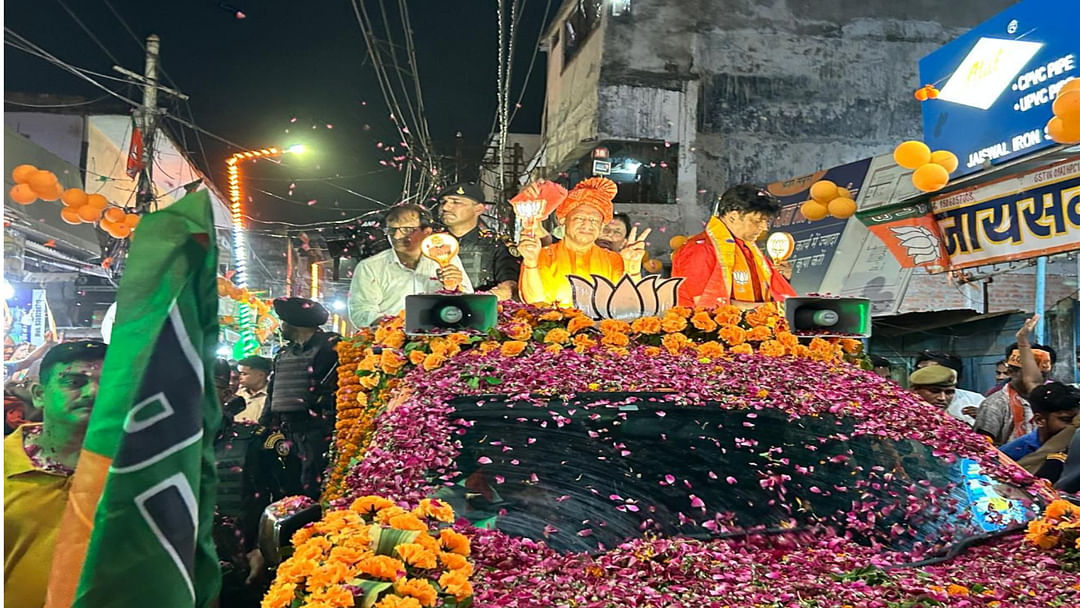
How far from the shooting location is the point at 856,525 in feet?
9.97

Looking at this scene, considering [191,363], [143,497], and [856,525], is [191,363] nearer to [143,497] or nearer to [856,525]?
[143,497]

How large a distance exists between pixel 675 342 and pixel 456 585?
2.69 m

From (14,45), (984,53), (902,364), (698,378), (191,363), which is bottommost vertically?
(902,364)

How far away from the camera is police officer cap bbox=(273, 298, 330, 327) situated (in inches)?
258

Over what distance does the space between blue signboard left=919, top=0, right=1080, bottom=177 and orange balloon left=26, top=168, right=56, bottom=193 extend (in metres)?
10.8

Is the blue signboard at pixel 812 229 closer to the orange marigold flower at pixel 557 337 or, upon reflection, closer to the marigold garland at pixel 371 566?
the orange marigold flower at pixel 557 337

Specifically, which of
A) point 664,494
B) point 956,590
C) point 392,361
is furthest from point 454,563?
point 392,361

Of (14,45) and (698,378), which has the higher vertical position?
(14,45)

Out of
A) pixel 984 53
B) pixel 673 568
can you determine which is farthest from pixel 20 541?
pixel 984 53

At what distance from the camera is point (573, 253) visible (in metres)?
6.81

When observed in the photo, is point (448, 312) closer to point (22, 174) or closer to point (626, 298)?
point (626, 298)

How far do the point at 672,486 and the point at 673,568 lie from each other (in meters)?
0.60

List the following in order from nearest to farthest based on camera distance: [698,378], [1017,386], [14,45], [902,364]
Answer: [698,378] < [1017,386] < [14,45] < [902,364]

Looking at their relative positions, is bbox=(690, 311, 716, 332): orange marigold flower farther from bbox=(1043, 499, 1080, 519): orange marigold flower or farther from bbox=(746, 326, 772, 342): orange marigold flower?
bbox=(1043, 499, 1080, 519): orange marigold flower
